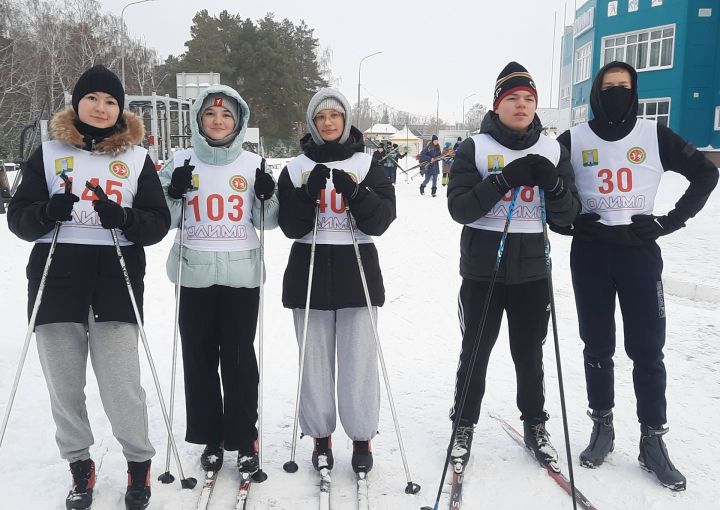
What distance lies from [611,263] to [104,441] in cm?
300

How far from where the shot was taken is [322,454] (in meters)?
3.23

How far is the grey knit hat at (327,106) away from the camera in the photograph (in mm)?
3111

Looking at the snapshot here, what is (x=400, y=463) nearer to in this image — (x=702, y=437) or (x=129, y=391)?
(x=129, y=391)

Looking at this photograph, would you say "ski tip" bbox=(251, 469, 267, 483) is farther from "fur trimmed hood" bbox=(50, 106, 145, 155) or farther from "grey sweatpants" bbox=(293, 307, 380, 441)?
"fur trimmed hood" bbox=(50, 106, 145, 155)

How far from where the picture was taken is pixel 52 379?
8.86ft

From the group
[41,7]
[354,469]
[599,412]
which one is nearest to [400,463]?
[354,469]

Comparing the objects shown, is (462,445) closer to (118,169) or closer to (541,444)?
(541,444)

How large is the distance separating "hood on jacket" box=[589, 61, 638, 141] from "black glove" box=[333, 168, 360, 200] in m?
1.42

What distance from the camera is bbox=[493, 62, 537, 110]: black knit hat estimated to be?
3.10 meters

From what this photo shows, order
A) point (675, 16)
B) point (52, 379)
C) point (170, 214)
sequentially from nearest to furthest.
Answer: point (52, 379)
point (170, 214)
point (675, 16)

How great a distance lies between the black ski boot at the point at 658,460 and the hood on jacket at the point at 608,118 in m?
1.59

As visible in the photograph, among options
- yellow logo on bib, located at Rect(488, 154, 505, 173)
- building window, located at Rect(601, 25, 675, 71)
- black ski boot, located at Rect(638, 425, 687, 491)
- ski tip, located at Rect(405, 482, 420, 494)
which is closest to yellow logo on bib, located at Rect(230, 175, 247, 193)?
yellow logo on bib, located at Rect(488, 154, 505, 173)

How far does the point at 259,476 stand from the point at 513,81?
2420mm

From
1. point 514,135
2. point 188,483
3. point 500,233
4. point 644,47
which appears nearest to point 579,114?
point 644,47
